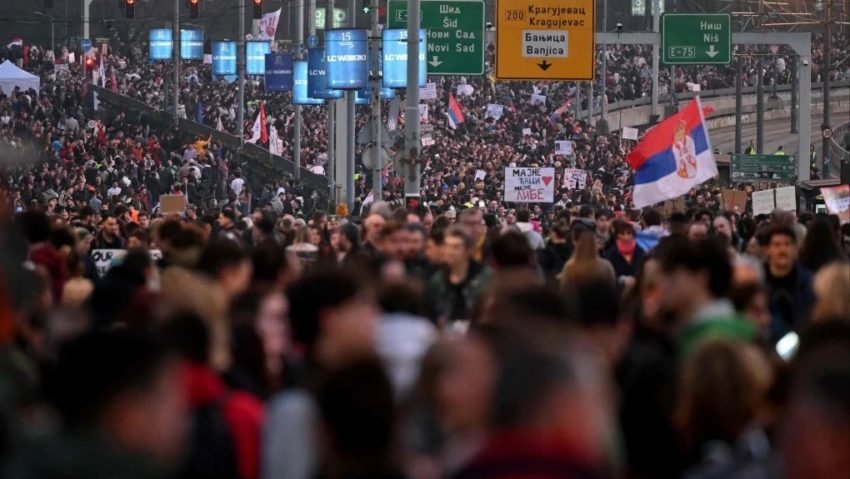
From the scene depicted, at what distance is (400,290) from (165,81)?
191ft

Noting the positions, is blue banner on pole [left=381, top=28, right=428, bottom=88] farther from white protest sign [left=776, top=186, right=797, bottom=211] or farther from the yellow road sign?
white protest sign [left=776, top=186, right=797, bottom=211]

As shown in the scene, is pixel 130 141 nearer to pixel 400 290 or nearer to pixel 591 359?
pixel 400 290

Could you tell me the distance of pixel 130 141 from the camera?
173 ft

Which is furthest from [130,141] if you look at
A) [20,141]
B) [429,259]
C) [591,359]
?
[591,359]

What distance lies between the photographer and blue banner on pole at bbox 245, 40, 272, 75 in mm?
55375

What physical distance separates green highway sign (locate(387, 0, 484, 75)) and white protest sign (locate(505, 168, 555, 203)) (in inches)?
199

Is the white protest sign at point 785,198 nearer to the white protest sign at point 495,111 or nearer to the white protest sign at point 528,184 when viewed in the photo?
the white protest sign at point 528,184

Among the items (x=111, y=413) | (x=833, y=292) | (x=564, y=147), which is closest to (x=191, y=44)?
(x=564, y=147)

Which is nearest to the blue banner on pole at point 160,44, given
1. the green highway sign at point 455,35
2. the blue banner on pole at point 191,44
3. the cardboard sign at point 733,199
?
the blue banner on pole at point 191,44

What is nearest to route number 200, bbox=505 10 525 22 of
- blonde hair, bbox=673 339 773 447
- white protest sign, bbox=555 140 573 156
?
white protest sign, bbox=555 140 573 156

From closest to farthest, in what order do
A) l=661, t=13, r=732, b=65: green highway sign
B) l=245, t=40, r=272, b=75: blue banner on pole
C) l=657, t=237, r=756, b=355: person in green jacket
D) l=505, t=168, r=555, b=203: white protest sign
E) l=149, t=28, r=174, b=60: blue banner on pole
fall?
l=657, t=237, r=756, b=355: person in green jacket < l=505, t=168, r=555, b=203: white protest sign < l=661, t=13, r=732, b=65: green highway sign < l=245, t=40, r=272, b=75: blue banner on pole < l=149, t=28, r=174, b=60: blue banner on pole

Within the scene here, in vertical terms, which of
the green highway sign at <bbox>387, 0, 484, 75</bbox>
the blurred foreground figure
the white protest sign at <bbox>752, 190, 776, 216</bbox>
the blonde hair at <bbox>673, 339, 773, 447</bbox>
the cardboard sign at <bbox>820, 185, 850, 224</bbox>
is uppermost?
the green highway sign at <bbox>387, 0, 484, 75</bbox>

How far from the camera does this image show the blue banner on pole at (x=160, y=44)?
61.9 m

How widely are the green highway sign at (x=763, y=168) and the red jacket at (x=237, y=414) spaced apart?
1623 inches
